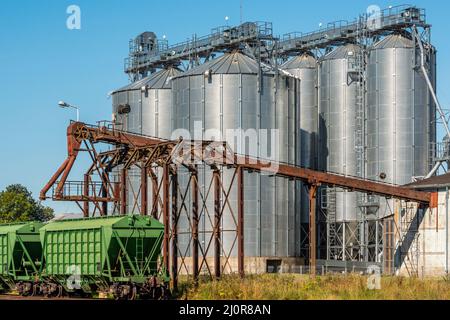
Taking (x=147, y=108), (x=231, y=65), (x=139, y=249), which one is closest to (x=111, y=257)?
(x=139, y=249)

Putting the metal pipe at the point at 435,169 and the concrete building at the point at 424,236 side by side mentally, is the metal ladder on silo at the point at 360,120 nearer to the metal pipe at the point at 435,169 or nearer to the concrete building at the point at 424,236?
the metal pipe at the point at 435,169

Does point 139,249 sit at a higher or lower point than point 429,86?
lower

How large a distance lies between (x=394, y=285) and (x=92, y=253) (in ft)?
45.4

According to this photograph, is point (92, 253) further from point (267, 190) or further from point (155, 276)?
point (267, 190)

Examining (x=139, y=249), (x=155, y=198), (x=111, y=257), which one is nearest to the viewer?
(x=111, y=257)

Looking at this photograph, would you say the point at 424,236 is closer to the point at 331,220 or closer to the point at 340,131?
the point at 331,220

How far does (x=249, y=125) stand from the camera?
68.9 meters

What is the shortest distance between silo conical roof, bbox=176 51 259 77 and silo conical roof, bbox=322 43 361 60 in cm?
992

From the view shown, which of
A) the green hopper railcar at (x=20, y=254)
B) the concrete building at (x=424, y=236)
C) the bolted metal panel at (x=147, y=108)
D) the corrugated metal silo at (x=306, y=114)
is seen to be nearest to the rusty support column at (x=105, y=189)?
the green hopper railcar at (x=20, y=254)

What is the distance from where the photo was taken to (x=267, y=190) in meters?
69.2

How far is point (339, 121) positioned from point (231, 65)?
12.9 metres

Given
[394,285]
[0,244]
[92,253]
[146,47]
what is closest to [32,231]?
[0,244]

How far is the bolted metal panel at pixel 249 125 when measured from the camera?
68438mm

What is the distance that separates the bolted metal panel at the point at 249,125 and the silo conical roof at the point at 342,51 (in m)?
8.61
